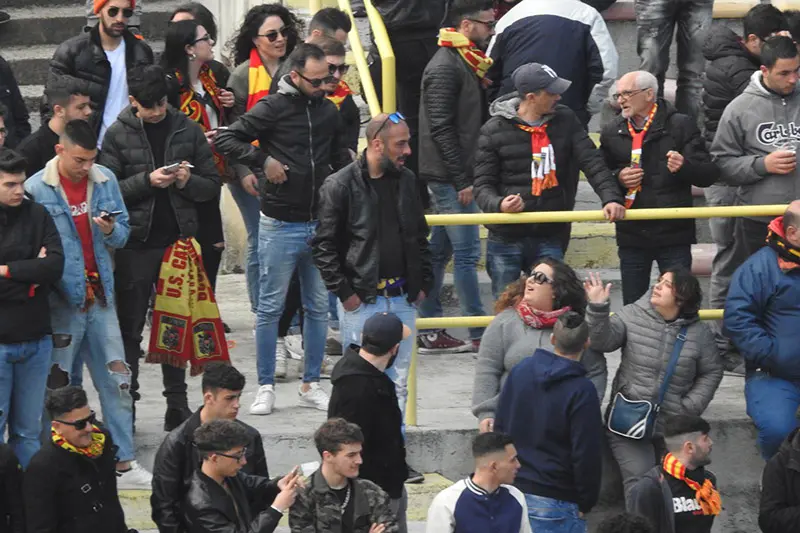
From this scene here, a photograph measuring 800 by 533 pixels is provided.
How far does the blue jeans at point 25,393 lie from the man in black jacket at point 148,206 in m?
0.78

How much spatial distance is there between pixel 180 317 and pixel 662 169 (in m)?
2.87

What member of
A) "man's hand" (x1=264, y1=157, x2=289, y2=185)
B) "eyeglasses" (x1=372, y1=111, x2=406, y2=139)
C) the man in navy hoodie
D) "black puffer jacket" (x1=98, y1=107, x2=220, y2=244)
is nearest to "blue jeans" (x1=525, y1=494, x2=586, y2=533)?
the man in navy hoodie

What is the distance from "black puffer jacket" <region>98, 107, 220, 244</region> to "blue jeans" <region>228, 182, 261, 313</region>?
1090mm

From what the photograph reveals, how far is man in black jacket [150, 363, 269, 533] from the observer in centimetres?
841

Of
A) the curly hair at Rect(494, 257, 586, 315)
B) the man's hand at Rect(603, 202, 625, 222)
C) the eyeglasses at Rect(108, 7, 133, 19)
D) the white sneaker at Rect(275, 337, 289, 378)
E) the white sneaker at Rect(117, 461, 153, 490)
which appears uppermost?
the eyeglasses at Rect(108, 7, 133, 19)

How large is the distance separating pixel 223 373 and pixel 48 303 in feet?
5.06

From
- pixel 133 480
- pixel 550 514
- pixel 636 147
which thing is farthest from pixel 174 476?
pixel 636 147

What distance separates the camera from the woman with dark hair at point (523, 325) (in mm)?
9586

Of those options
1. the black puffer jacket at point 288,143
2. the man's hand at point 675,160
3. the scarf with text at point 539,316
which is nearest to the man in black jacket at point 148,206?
the black puffer jacket at point 288,143

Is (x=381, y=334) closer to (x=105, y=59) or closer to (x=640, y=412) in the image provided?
(x=640, y=412)

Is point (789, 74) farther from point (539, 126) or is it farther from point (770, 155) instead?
point (539, 126)

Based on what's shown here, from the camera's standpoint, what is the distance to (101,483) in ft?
28.9

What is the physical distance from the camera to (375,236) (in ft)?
33.0

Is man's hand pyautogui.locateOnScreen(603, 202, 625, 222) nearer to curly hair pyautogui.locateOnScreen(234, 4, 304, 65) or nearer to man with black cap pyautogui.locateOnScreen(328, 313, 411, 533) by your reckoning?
man with black cap pyautogui.locateOnScreen(328, 313, 411, 533)
